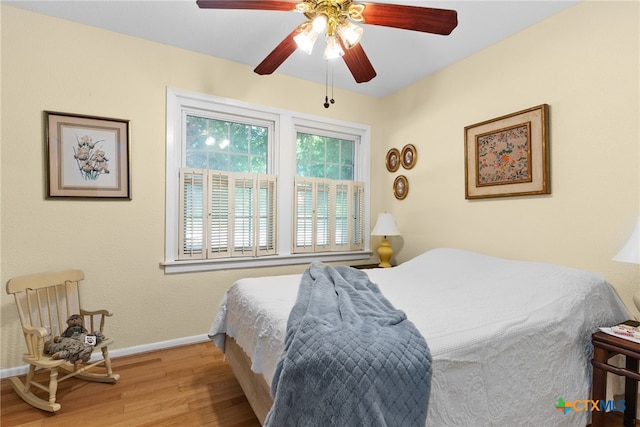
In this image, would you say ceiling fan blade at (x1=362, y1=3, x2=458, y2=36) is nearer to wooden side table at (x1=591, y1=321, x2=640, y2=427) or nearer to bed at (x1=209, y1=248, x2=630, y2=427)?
bed at (x1=209, y1=248, x2=630, y2=427)

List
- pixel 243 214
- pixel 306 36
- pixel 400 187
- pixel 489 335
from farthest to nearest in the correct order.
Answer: pixel 400 187 < pixel 243 214 < pixel 306 36 < pixel 489 335

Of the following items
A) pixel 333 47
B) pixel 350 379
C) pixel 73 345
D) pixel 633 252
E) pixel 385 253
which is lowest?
pixel 73 345

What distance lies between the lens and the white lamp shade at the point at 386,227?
318 centimetres

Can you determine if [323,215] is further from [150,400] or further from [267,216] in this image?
[150,400]

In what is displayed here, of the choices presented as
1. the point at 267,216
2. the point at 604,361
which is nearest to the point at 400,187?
the point at 267,216

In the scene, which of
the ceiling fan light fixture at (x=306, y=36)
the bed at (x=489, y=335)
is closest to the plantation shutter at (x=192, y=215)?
the bed at (x=489, y=335)

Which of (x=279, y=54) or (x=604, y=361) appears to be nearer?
(x=604, y=361)

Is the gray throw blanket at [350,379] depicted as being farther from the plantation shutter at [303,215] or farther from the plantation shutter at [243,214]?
the plantation shutter at [303,215]

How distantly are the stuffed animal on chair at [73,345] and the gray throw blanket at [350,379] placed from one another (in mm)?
1500

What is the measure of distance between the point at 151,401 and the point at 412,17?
8.56 feet

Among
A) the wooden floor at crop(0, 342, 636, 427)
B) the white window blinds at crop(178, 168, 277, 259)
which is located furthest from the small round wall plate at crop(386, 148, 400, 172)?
the wooden floor at crop(0, 342, 636, 427)

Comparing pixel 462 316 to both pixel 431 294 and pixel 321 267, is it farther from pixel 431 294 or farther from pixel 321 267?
pixel 321 267

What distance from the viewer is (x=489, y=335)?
1.28 m

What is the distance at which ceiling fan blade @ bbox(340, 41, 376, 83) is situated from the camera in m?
1.80
